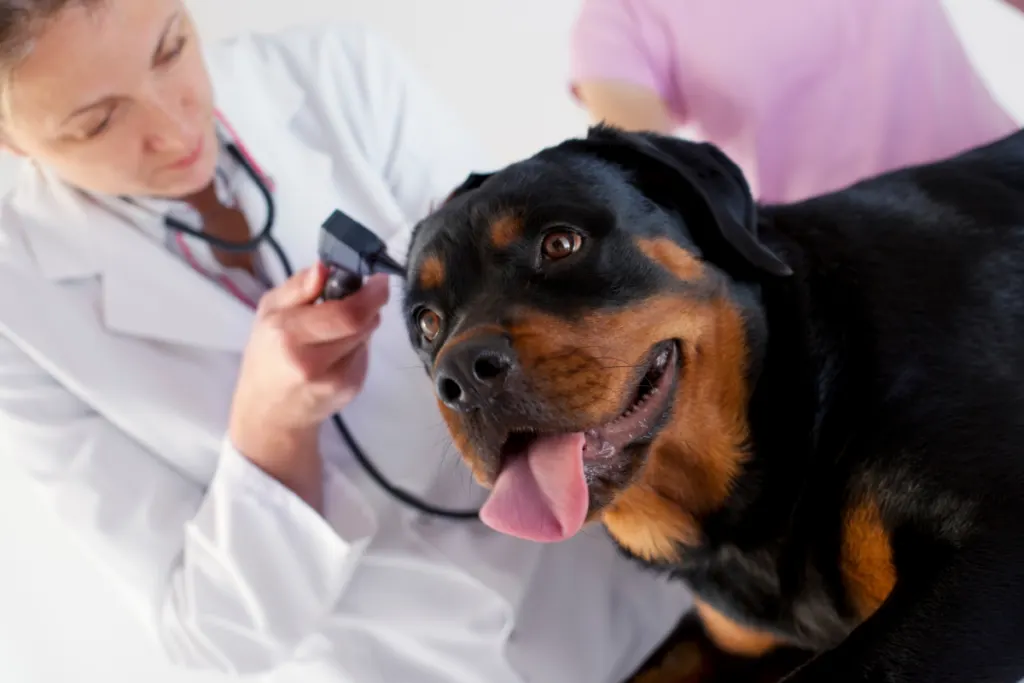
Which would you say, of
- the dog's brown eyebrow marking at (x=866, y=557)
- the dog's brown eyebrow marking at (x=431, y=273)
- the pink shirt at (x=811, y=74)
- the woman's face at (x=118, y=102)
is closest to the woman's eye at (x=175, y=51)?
the woman's face at (x=118, y=102)

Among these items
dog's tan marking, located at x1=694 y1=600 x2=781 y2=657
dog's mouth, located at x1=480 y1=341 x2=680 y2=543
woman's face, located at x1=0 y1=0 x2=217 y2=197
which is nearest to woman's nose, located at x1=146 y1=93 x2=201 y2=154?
woman's face, located at x1=0 y1=0 x2=217 y2=197

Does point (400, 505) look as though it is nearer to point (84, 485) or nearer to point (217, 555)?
point (217, 555)

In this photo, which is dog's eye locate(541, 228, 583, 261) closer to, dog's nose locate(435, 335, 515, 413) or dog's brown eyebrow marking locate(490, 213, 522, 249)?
dog's brown eyebrow marking locate(490, 213, 522, 249)

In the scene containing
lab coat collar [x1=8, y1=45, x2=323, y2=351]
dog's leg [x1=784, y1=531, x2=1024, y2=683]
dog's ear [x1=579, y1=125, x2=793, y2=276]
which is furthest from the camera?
lab coat collar [x1=8, y1=45, x2=323, y2=351]

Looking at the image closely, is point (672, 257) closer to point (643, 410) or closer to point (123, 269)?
point (643, 410)

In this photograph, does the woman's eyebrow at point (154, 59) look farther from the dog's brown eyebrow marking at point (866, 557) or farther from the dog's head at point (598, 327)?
the dog's brown eyebrow marking at point (866, 557)

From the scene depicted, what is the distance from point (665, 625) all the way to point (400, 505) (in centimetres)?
45

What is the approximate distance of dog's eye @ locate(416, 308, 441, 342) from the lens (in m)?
0.97

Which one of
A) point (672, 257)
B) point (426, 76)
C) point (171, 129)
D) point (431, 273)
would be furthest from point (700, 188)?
point (426, 76)

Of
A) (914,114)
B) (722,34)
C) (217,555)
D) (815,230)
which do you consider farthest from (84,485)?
(914,114)

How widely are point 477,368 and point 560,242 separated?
0.19 meters

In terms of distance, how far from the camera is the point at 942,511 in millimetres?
800

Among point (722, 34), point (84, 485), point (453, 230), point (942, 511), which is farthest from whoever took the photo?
point (722, 34)

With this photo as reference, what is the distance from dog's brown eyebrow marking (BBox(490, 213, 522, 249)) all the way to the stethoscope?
0.49m
